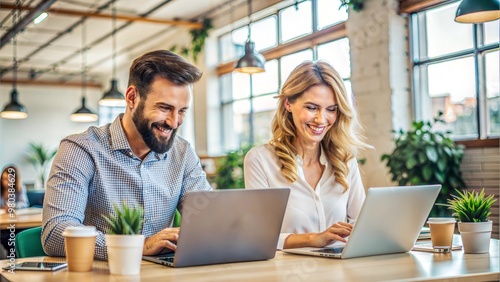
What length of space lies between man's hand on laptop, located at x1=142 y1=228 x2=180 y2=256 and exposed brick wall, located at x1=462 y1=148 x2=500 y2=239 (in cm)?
359

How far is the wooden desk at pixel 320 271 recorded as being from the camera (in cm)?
161

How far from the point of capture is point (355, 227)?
1922 millimetres

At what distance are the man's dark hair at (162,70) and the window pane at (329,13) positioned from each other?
4558 millimetres

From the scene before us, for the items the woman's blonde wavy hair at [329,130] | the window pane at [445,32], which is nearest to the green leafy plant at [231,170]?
the window pane at [445,32]

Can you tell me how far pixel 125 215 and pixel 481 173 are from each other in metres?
4.07

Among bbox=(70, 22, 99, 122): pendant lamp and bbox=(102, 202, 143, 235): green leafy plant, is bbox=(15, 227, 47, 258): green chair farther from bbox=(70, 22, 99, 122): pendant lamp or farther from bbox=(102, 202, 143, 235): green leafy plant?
bbox=(70, 22, 99, 122): pendant lamp

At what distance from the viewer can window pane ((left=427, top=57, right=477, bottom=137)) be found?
212 inches

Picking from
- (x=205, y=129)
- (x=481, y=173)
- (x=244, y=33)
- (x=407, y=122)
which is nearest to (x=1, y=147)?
(x=205, y=129)

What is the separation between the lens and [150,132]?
221 cm

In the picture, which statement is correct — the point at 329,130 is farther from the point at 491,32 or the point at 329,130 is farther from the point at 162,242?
the point at 491,32

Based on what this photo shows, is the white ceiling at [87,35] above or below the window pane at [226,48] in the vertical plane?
above

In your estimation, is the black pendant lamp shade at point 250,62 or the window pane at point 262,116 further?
the window pane at point 262,116

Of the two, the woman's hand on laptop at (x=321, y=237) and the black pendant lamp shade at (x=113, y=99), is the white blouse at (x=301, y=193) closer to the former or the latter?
the woman's hand on laptop at (x=321, y=237)

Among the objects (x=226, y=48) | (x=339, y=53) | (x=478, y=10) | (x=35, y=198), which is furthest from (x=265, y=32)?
(x=478, y=10)
